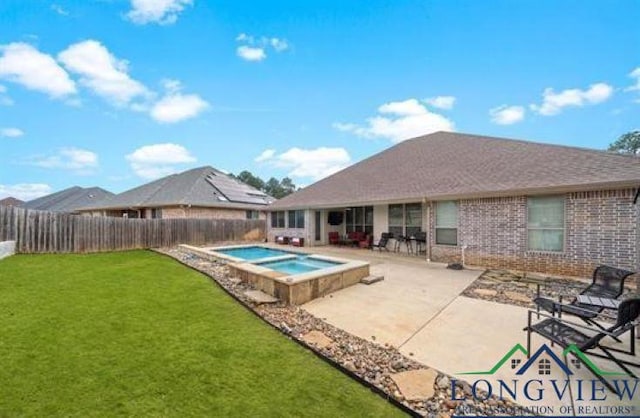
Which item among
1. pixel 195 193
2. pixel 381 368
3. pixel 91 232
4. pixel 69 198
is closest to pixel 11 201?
pixel 69 198

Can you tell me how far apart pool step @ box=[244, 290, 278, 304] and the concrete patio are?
741 millimetres

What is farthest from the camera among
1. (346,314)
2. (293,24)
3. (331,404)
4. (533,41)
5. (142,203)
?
(142,203)

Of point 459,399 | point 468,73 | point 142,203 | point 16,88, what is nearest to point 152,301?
point 459,399

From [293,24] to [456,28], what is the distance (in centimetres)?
681

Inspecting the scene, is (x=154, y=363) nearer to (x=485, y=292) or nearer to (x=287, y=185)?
(x=485, y=292)

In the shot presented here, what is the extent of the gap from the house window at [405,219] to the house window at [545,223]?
421 centimetres

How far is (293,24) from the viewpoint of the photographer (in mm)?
12797

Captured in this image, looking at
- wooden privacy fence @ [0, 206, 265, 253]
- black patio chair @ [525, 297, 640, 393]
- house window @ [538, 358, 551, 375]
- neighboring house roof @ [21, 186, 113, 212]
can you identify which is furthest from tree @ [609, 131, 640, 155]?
neighboring house roof @ [21, 186, 113, 212]

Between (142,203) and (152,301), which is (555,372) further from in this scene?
(142,203)

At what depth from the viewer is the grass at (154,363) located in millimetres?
2830

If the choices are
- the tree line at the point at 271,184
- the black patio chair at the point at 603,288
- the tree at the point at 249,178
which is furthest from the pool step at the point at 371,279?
the tree at the point at 249,178

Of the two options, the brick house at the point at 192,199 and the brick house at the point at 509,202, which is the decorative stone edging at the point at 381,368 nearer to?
the brick house at the point at 509,202

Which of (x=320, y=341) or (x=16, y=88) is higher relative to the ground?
(x=16, y=88)

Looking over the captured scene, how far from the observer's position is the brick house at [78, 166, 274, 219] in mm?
20938
